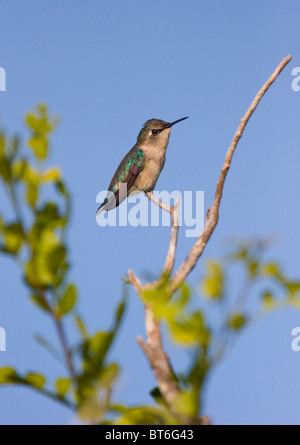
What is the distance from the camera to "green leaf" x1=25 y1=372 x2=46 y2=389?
4.67ft

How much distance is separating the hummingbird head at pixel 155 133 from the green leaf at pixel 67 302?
1499 cm

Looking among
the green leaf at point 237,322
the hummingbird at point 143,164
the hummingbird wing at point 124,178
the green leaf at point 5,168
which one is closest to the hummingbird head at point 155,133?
the hummingbird at point 143,164

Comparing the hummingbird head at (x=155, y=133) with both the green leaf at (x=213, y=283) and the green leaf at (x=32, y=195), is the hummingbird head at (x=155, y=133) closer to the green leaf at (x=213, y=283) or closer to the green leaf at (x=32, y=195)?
the green leaf at (x=32, y=195)

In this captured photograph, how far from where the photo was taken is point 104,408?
1320 millimetres

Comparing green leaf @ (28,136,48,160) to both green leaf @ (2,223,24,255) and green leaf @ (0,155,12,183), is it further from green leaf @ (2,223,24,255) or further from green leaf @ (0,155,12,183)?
green leaf @ (2,223,24,255)

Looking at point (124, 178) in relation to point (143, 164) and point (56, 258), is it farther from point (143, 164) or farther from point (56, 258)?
point (56, 258)

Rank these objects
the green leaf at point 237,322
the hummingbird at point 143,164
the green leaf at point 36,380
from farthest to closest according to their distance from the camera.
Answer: the hummingbird at point 143,164
the green leaf at point 36,380
the green leaf at point 237,322

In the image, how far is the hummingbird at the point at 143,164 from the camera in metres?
15.1

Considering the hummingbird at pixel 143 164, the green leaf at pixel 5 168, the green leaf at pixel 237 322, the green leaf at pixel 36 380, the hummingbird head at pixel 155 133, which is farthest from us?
the hummingbird head at pixel 155 133

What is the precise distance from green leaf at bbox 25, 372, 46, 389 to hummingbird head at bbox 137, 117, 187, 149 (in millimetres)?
14940

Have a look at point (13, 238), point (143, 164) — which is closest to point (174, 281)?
point (13, 238)
